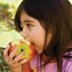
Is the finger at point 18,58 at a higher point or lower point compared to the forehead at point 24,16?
lower

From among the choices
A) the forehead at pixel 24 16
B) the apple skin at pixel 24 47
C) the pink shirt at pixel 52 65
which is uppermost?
the forehead at pixel 24 16

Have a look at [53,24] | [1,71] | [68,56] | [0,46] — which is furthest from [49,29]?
[0,46]

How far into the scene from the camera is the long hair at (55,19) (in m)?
1.54

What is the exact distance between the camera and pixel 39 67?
180 cm

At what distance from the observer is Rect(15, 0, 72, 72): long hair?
1535 mm

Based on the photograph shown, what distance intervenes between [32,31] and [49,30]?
0.14 m

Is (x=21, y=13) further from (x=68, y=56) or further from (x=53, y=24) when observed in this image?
(x=68, y=56)

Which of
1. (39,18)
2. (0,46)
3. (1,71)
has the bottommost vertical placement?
(1,71)

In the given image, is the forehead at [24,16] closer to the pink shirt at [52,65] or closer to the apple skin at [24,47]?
the apple skin at [24,47]

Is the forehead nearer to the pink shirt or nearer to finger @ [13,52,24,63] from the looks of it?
finger @ [13,52,24,63]

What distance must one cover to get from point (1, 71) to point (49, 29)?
114cm

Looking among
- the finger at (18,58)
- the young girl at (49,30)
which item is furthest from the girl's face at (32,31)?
the finger at (18,58)

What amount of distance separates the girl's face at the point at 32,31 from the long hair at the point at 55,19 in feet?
0.10

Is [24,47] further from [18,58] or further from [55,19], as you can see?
[55,19]
